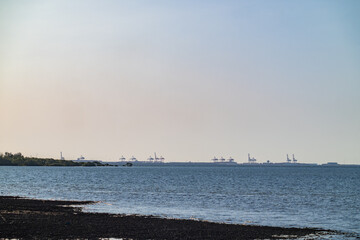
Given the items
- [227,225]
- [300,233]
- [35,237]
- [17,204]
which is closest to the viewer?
[35,237]

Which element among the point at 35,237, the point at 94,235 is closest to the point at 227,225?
the point at 94,235

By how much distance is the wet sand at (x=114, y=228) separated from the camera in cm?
3403

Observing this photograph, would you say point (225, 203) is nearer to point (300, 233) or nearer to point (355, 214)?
point (355, 214)

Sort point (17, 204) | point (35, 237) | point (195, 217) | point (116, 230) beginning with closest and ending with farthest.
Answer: point (35, 237) → point (116, 230) → point (195, 217) → point (17, 204)

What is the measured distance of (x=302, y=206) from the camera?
61.1 m

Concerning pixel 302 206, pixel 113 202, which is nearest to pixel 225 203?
pixel 302 206

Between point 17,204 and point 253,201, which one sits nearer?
point 17,204

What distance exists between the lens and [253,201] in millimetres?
66188

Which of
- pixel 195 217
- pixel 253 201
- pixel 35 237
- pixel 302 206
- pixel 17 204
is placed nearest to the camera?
pixel 35 237

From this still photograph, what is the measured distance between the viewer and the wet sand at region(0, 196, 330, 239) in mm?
34031

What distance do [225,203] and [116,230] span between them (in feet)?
93.8

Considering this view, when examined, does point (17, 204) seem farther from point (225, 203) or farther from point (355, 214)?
point (355, 214)

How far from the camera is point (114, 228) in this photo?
37062 mm

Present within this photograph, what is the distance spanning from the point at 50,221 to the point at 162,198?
30.5 meters
